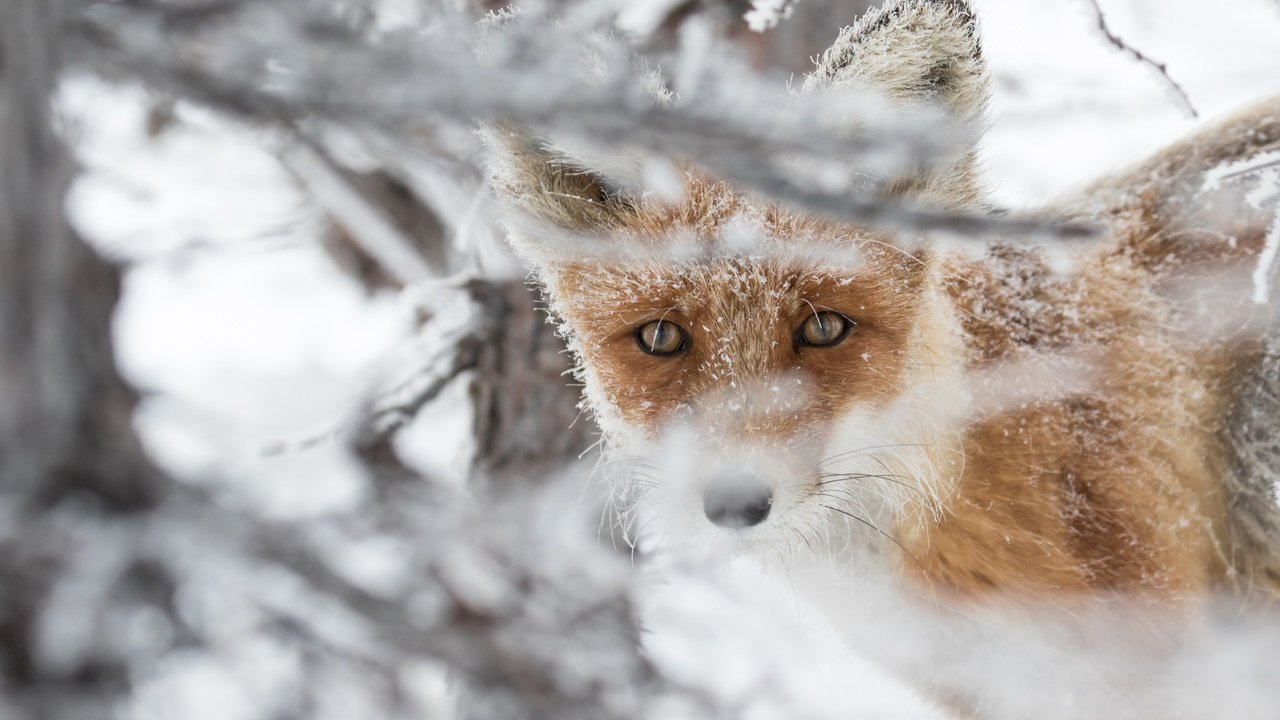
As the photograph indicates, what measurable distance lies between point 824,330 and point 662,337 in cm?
43

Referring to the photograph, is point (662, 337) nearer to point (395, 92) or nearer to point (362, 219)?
point (395, 92)

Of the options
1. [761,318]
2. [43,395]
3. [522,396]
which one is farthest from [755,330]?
[43,395]

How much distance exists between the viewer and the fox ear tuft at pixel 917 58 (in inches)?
78.3

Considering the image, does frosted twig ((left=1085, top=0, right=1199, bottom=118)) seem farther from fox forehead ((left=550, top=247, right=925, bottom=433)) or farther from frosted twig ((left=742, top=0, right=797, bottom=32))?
frosted twig ((left=742, top=0, right=797, bottom=32))

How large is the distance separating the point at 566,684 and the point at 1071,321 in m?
1.83

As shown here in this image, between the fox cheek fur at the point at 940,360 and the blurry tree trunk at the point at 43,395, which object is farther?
the fox cheek fur at the point at 940,360

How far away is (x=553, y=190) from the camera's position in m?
2.38

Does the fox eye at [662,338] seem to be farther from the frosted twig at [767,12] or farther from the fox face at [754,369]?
the frosted twig at [767,12]

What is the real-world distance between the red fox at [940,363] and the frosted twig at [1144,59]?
0.39 meters

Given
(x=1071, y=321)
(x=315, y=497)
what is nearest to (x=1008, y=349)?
(x=1071, y=321)

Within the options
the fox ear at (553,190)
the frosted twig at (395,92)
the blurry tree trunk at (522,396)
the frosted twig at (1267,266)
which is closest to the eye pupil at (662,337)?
the fox ear at (553,190)

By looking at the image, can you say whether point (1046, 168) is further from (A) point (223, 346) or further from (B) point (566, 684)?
(A) point (223, 346)

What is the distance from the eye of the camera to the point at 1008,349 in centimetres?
254

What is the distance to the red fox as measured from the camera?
221cm
